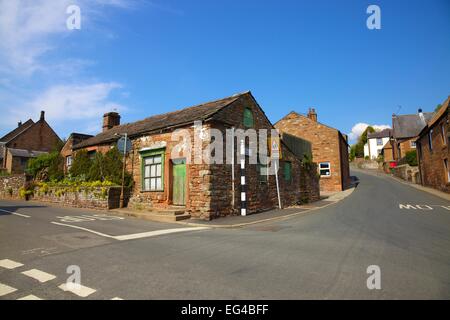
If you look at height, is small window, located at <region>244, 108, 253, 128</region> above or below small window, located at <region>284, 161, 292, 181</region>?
above

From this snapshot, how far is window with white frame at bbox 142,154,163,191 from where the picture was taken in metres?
13.1

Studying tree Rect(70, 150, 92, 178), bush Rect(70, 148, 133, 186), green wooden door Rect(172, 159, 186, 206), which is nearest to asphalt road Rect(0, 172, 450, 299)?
green wooden door Rect(172, 159, 186, 206)

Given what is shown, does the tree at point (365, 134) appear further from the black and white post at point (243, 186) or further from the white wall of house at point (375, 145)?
the black and white post at point (243, 186)

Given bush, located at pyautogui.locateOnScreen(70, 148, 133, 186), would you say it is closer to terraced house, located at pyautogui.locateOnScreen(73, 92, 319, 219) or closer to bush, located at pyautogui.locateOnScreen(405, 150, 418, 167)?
terraced house, located at pyautogui.locateOnScreen(73, 92, 319, 219)

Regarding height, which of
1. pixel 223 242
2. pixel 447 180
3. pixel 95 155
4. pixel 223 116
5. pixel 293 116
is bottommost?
pixel 223 242

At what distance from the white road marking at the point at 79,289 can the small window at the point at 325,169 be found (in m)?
26.3

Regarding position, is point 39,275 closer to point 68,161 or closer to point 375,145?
point 68,161

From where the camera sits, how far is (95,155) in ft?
55.9

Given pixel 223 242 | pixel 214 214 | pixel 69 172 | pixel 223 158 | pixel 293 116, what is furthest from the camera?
pixel 293 116

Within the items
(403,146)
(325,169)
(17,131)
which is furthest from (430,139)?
(17,131)

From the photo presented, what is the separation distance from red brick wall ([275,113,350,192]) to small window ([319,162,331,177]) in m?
0.31
